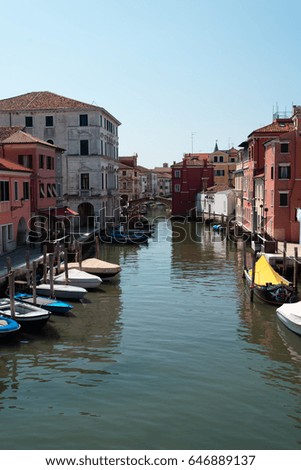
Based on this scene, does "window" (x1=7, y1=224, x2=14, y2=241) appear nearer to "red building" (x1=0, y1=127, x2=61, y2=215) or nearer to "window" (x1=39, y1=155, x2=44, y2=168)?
"red building" (x1=0, y1=127, x2=61, y2=215)

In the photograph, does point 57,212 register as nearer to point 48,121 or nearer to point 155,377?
point 48,121

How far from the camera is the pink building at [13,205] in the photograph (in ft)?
102

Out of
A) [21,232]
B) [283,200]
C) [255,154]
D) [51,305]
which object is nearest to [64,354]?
[51,305]

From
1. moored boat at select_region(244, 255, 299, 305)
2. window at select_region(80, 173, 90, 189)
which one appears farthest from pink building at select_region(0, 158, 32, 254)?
window at select_region(80, 173, 90, 189)

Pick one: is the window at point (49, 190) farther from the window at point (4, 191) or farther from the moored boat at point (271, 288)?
the moored boat at point (271, 288)

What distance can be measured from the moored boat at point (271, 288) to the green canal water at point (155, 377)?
542mm

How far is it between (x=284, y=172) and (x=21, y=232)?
17931mm

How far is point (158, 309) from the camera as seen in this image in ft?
73.5

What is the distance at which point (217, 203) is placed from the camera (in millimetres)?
68938

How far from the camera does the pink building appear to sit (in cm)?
3117

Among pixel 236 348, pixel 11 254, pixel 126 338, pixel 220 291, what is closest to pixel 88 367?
pixel 126 338

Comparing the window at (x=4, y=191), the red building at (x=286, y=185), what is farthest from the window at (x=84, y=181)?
the red building at (x=286, y=185)

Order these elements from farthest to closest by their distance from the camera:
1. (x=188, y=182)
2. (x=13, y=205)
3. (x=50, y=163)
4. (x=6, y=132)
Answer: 1. (x=188, y=182)
2. (x=50, y=163)
3. (x=6, y=132)
4. (x=13, y=205)

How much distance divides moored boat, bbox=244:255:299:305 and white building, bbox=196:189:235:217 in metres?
40.6
